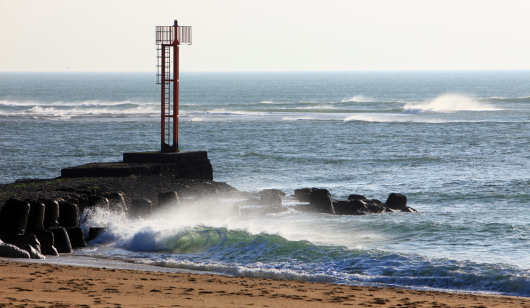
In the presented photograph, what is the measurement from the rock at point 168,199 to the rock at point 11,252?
608 centimetres

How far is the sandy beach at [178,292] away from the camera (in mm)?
11273

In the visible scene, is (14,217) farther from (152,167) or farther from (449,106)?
(449,106)

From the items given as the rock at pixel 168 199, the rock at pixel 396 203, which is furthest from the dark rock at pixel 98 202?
the rock at pixel 396 203

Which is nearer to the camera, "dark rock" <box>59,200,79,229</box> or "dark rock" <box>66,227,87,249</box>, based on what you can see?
"dark rock" <box>66,227,87,249</box>

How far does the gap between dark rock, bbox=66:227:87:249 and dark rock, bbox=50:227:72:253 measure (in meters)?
0.48

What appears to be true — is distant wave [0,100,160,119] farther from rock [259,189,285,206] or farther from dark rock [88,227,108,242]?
dark rock [88,227,108,242]

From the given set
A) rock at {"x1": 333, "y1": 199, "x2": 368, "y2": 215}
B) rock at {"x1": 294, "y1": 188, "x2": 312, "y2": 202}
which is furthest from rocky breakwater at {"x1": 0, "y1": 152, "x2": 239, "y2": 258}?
rock at {"x1": 333, "y1": 199, "x2": 368, "y2": 215}

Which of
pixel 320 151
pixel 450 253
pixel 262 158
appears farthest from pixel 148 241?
pixel 320 151

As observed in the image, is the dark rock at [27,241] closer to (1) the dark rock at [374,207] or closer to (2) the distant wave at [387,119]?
(1) the dark rock at [374,207]

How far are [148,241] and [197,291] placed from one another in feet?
18.7

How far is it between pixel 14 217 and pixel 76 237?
5.06ft

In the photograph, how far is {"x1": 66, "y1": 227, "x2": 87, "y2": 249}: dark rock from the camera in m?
17.3

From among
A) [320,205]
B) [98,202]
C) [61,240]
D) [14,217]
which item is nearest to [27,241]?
[14,217]

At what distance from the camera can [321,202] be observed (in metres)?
23.7
